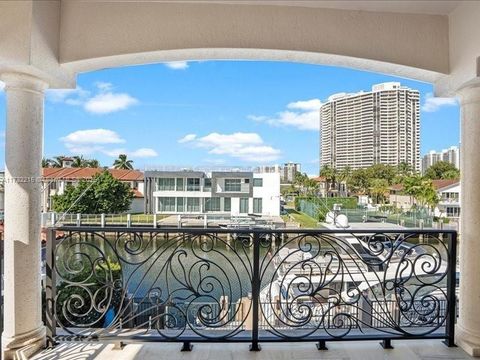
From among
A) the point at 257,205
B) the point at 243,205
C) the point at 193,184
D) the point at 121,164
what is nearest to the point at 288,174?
the point at 257,205

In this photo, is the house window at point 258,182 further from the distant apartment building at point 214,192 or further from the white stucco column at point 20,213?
the white stucco column at point 20,213

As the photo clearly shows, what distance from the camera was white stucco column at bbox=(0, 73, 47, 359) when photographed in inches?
72.9

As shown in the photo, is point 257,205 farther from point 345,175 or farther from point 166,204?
point 345,175

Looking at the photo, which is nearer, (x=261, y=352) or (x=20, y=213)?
(x=20, y=213)

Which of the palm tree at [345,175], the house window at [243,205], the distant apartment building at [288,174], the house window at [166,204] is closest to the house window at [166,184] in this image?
the house window at [166,204]

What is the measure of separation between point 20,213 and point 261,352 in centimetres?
177

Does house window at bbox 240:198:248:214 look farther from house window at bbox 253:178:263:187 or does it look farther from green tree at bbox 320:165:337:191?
green tree at bbox 320:165:337:191

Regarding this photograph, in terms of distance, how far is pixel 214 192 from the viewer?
1328 cm

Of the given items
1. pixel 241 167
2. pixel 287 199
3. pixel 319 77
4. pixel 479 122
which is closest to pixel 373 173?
pixel 287 199

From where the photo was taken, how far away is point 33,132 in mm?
1901

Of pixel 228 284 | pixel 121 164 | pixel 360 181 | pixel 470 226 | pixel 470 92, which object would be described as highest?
pixel 121 164

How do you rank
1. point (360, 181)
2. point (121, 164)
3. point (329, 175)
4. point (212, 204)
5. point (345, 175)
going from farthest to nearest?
point (121, 164) < point (345, 175) < point (329, 175) < point (360, 181) < point (212, 204)

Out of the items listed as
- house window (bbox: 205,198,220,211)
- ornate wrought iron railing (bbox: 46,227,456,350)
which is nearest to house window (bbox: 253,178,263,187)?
house window (bbox: 205,198,220,211)

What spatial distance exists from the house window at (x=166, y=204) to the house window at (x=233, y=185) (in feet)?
8.55
